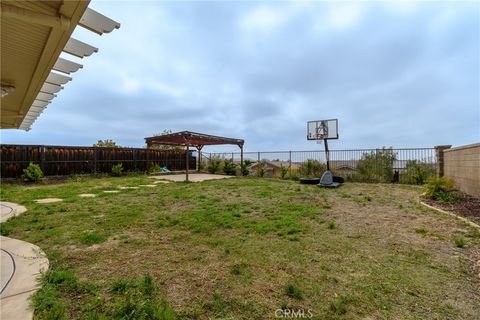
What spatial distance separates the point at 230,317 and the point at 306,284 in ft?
2.79

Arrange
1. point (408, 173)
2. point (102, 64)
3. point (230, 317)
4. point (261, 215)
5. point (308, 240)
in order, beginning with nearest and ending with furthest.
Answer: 1. point (230, 317)
2. point (308, 240)
3. point (261, 215)
4. point (102, 64)
5. point (408, 173)

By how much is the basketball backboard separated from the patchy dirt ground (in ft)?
16.3

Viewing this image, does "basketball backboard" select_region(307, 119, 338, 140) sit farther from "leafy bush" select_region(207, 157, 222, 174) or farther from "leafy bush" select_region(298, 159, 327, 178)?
"leafy bush" select_region(207, 157, 222, 174)

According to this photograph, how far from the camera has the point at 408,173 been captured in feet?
35.2

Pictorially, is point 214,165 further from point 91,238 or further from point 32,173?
point 91,238

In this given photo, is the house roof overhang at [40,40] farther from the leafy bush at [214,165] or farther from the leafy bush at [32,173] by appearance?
the leafy bush at [214,165]

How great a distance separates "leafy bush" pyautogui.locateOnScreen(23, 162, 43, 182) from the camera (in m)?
10.5

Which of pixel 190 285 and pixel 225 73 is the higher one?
pixel 225 73

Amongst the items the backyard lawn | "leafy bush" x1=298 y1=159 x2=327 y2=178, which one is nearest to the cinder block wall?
the backyard lawn

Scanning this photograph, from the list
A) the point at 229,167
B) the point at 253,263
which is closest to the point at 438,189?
the point at 253,263

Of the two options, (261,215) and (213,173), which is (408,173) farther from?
(213,173)

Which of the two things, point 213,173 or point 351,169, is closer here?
point 351,169

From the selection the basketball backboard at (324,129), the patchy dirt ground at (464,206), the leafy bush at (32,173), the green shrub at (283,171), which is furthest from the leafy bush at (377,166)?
the leafy bush at (32,173)

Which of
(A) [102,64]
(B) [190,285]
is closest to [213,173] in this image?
(A) [102,64]
